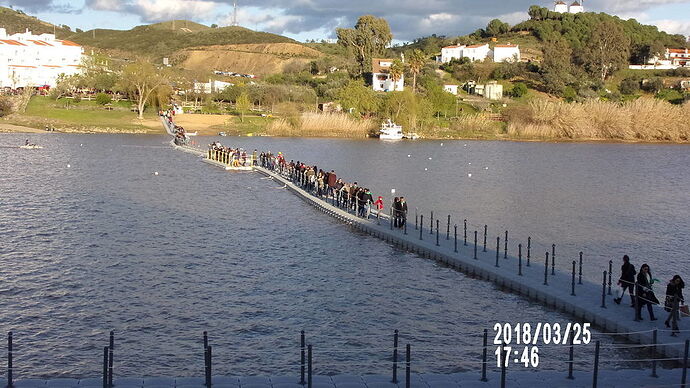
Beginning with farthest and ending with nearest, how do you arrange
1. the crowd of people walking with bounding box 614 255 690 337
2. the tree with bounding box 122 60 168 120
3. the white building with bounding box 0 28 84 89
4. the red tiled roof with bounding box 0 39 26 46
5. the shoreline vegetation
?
1. the red tiled roof with bounding box 0 39 26 46
2. the white building with bounding box 0 28 84 89
3. the tree with bounding box 122 60 168 120
4. the shoreline vegetation
5. the crowd of people walking with bounding box 614 255 690 337

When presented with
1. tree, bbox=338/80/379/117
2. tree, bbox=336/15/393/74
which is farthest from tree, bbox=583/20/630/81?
tree, bbox=338/80/379/117

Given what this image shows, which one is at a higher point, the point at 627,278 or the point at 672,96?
the point at 672,96

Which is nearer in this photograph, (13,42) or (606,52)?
(13,42)

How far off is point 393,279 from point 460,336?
7147 millimetres

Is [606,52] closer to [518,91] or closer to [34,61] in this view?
[518,91]

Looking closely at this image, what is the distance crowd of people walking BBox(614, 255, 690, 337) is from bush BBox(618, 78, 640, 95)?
15972 cm

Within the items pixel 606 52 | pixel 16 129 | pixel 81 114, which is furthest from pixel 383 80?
pixel 16 129

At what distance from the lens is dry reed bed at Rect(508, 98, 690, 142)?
132 metres

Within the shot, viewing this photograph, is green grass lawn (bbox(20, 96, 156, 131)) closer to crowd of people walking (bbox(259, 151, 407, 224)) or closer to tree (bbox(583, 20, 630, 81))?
crowd of people walking (bbox(259, 151, 407, 224))

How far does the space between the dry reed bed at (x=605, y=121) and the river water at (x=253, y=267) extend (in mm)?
63464

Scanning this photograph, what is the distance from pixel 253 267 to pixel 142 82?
334 feet

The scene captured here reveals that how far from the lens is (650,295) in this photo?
69.8ft

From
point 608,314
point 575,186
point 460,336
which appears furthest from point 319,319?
point 575,186

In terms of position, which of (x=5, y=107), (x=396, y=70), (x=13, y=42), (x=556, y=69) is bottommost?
(x=5, y=107)
